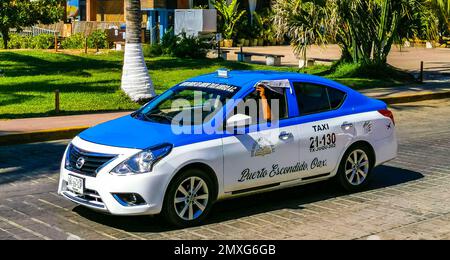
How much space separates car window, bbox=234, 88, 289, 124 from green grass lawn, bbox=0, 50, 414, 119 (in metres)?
8.57

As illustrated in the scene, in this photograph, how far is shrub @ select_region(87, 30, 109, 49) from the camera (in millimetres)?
36781

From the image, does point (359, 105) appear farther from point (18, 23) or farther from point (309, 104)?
point (18, 23)

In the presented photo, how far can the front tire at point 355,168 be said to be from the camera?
9102 mm

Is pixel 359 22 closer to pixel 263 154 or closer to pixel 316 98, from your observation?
pixel 316 98

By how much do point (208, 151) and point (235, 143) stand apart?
0.40m

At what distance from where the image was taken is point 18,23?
101 ft

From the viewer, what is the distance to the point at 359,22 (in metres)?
23.9

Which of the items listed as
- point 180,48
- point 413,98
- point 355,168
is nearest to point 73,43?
point 180,48

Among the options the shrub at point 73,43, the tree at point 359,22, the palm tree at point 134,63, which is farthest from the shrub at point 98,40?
the palm tree at point 134,63

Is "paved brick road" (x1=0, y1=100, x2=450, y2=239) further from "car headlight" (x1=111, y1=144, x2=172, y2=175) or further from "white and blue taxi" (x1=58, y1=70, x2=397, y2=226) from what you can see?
"car headlight" (x1=111, y1=144, x2=172, y2=175)

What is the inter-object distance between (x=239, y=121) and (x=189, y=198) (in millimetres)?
1066

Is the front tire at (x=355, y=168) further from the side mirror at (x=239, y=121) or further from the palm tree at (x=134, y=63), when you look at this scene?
the palm tree at (x=134, y=63)
